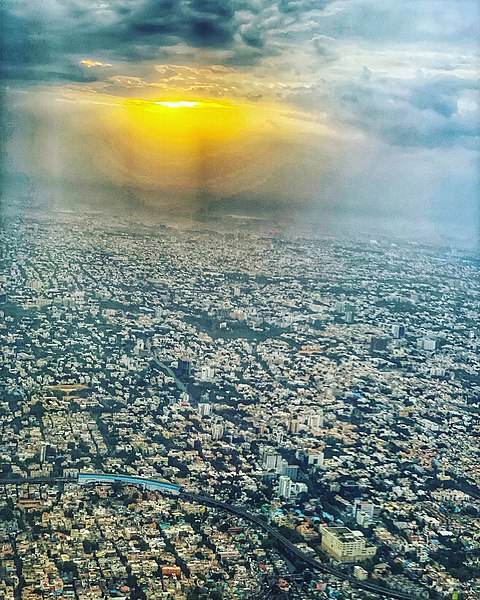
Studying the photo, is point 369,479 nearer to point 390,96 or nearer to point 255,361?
point 255,361

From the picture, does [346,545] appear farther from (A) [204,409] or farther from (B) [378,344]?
(B) [378,344]

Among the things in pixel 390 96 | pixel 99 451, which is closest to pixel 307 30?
pixel 390 96

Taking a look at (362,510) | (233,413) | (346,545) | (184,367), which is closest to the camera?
(346,545)

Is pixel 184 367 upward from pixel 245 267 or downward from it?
downward

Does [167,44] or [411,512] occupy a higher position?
[167,44]

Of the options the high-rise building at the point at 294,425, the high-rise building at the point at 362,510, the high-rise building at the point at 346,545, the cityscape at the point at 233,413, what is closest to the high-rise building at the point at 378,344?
the cityscape at the point at 233,413

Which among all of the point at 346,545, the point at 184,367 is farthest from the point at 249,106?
the point at 346,545

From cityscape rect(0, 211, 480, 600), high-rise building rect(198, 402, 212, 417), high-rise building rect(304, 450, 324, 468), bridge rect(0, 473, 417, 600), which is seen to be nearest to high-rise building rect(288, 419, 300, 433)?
cityscape rect(0, 211, 480, 600)
